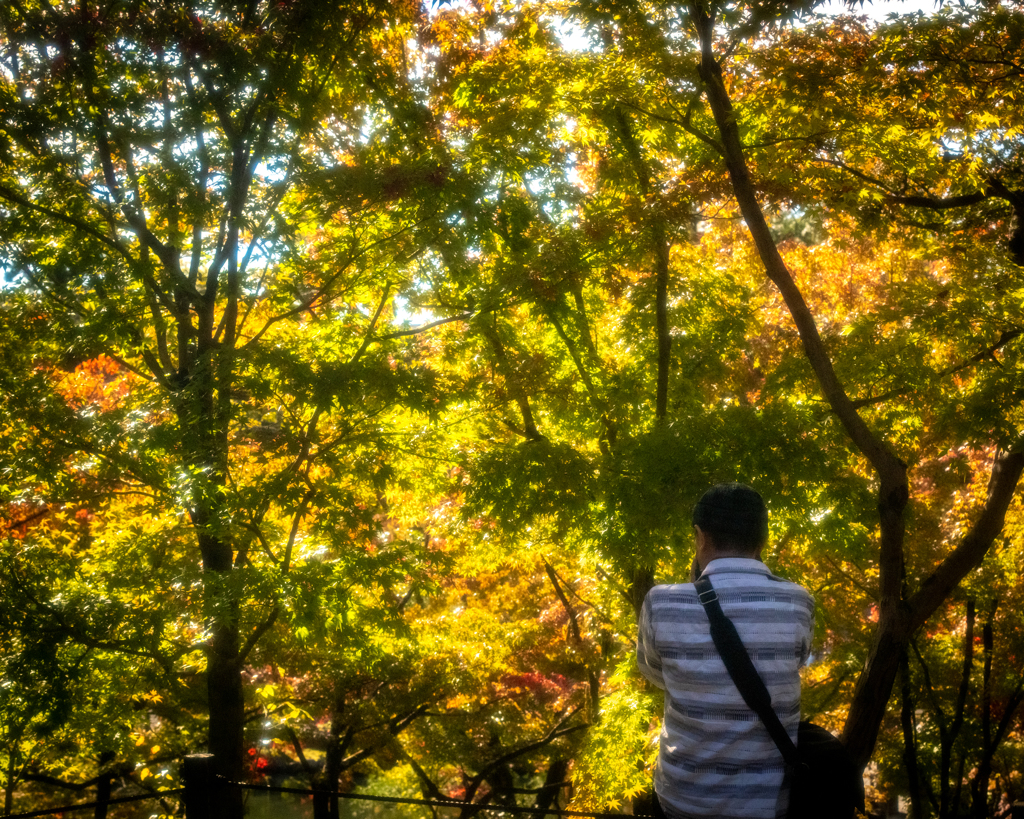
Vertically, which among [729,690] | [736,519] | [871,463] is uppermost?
[871,463]

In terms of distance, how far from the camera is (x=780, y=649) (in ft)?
5.91

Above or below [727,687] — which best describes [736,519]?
above

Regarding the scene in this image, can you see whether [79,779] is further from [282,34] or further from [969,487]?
[969,487]

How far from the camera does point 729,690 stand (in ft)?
5.81

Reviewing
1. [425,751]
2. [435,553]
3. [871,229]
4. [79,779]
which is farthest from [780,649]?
[79,779]

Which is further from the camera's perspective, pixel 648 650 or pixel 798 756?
pixel 648 650

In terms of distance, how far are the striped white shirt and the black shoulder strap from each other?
2cm

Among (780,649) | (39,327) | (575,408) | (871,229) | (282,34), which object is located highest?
(282,34)

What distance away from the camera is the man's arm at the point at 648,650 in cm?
189

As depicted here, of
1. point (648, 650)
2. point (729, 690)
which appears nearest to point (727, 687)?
point (729, 690)

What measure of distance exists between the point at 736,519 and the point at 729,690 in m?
0.42

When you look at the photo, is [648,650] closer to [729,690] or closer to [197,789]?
[729,690]

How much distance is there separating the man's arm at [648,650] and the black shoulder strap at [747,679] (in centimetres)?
17

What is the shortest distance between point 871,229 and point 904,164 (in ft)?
1.71
